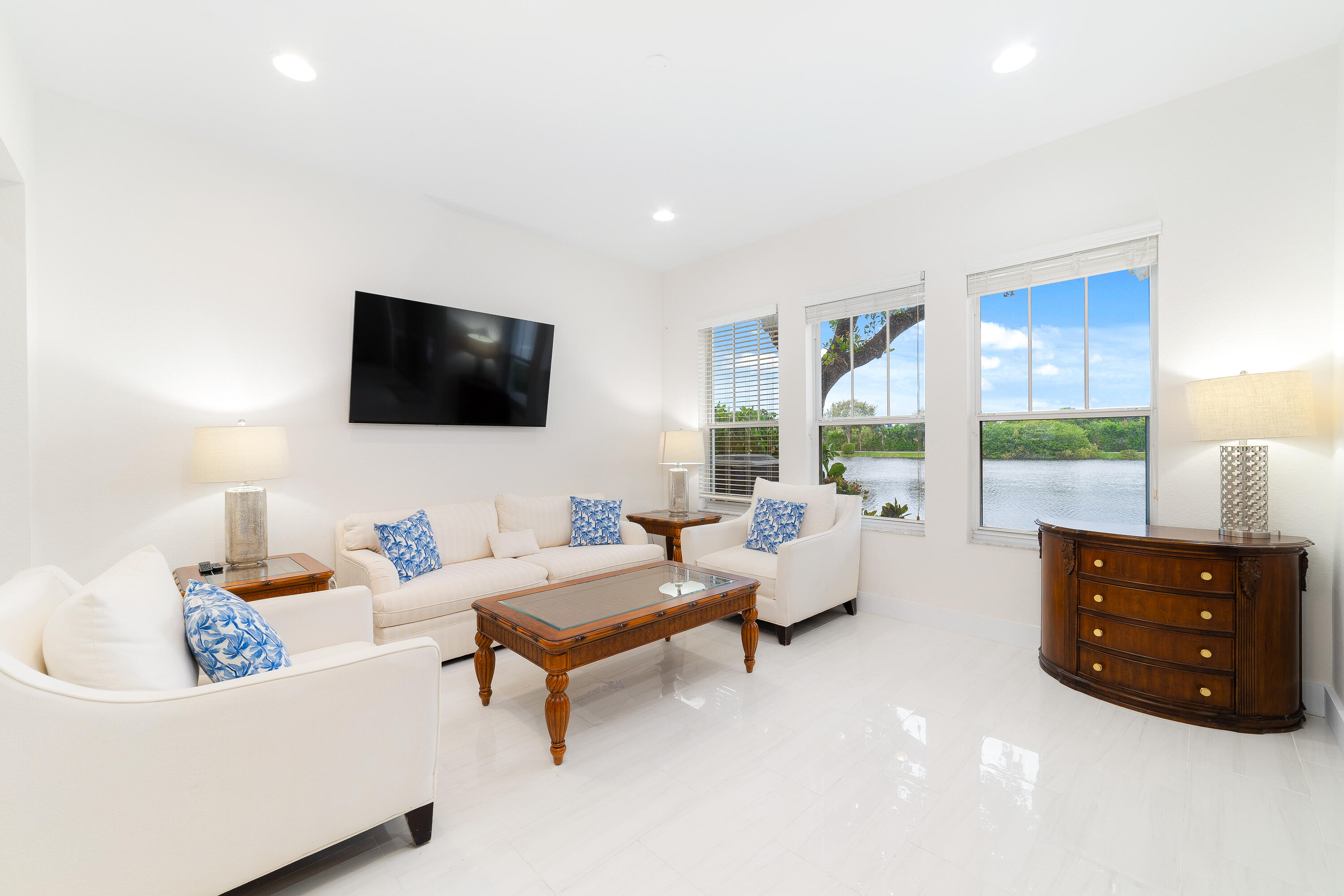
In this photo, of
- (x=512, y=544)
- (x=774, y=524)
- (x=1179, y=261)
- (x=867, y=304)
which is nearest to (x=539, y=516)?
(x=512, y=544)

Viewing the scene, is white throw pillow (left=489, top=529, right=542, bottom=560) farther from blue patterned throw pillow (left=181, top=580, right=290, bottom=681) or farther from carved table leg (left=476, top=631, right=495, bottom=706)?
blue patterned throw pillow (left=181, top=580, right=290, bottom=681)

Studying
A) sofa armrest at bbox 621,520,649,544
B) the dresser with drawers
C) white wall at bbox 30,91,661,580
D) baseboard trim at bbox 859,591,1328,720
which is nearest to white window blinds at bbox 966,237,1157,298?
the dresser with drawers

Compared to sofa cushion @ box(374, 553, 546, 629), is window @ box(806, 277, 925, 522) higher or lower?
higher

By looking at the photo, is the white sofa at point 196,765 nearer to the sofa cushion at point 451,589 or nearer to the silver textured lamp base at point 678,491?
the sofa cushion at point 451,589

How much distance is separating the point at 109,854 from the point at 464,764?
3.53ft

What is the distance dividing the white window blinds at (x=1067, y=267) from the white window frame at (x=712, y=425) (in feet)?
5.79

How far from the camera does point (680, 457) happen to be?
4.90 meters

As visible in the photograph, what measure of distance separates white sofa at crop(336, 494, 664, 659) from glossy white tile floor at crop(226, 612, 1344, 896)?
413 millimetres

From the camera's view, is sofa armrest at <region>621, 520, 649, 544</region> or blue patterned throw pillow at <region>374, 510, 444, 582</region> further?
sofa armrest at <region>621, 520, 649, 544</region>

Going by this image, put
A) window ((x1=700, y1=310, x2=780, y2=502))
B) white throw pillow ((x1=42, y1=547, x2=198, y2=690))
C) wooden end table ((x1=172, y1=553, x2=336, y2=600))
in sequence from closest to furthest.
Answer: white throw pillow ((x1=42, y1=547, x2=198, y2=690)) → wooden end table ((x1=172, y1=553, x2=336, y2=600)) → window ((x1=700, y1=310, x2=780, y2=502))

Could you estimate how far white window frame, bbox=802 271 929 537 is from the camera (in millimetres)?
3873

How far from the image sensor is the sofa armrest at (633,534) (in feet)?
14.6

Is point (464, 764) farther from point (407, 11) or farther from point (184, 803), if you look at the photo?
point (407, 11)

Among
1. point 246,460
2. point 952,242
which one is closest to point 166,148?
point 246,460
